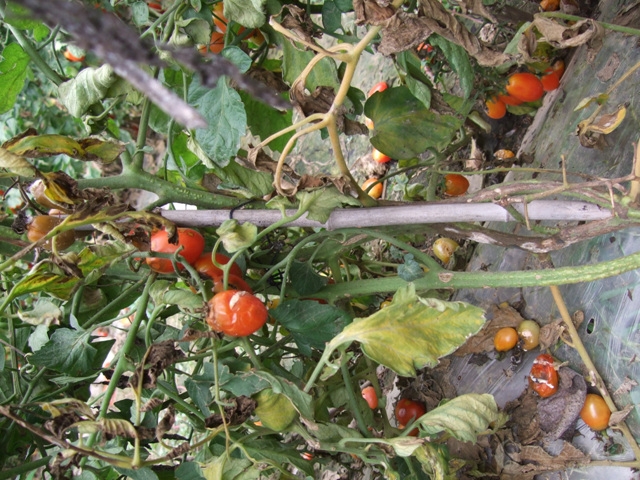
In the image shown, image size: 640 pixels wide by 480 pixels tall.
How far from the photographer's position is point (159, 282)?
0.87 m

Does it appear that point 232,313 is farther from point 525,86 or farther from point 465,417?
point 525,86

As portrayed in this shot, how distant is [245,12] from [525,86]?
0.75 meters

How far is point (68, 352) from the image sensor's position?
88 cm

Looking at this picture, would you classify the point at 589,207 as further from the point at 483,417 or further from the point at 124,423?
the point at 124,423

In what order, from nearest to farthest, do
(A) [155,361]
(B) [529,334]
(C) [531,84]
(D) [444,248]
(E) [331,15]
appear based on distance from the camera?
(A) [155,361], (E) [331,15], (B) [529,334], (C) [531,84], (D) [444,248]

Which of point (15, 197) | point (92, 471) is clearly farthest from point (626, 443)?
point (15, 197)

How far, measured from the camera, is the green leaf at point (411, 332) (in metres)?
0.74

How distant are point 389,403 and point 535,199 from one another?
908 mm

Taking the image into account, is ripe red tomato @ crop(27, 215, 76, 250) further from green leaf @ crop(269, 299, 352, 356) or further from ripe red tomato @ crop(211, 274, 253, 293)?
green leaf @ crop(269, 299, 352, 356)

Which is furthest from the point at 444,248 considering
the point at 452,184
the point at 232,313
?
the point at 232,313

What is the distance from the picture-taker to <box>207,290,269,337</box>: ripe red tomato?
0.76m

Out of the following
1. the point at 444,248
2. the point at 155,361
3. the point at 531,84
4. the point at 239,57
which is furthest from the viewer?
the point at 444,248

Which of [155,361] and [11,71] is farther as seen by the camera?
[11,71]

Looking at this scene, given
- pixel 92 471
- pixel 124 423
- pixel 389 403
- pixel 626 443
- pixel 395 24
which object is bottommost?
pixel 389 403
